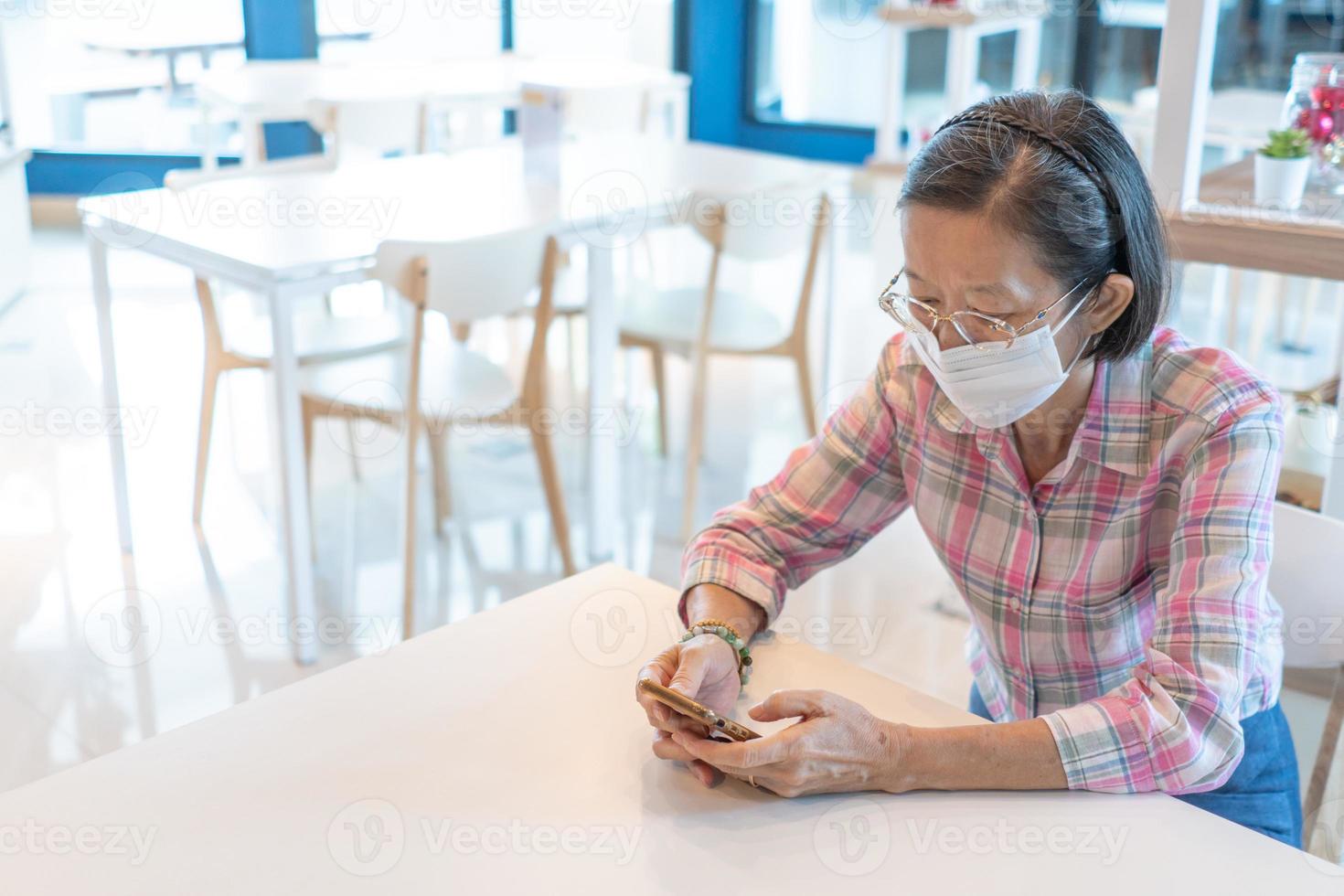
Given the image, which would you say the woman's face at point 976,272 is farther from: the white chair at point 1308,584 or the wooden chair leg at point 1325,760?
the wooden chair leg at point 1325,760

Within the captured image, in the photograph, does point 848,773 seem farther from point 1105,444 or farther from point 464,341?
point 464,341

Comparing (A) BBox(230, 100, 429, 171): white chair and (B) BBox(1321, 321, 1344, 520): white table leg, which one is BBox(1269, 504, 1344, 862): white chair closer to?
(B) BBox(1321, 321, 1344, 520): white table leg

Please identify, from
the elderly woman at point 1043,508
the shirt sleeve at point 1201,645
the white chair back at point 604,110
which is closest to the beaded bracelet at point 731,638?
the elderly woman at point 1043,508

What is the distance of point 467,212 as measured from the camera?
9.36 feet

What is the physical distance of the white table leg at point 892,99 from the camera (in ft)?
16.1

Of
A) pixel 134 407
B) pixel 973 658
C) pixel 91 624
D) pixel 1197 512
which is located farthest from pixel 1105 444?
pixel 134 407

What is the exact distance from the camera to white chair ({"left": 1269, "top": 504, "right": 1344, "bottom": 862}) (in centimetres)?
134

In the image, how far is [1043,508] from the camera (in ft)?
4.27

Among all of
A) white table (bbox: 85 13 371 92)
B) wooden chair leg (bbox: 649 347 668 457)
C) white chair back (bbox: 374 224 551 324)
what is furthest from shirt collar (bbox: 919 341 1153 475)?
white table (bbox: 85 13 371 92)

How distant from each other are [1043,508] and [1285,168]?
91cm

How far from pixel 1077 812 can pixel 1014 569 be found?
0.33m

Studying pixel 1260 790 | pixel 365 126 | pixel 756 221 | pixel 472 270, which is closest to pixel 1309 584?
pixel 1260 790

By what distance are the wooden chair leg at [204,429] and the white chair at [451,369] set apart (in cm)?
23

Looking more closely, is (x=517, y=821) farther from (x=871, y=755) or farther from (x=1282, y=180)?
(x=1282, y=180)
